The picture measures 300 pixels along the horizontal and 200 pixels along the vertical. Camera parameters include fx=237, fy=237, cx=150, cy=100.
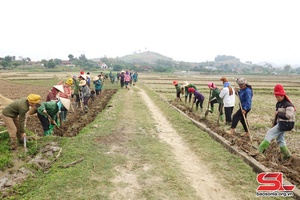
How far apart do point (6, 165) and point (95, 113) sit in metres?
5.96

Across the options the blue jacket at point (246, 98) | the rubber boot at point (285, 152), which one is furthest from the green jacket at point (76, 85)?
the rubber boot at point (285, 152)

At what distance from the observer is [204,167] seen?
18.1 feet

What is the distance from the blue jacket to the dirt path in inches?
94.9

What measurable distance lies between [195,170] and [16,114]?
16.9 feet

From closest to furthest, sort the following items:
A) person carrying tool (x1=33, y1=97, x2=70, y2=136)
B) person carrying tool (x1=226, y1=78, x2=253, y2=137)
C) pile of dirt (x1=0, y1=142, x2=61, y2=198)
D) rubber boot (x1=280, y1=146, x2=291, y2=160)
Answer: pile of dirt (x1=0, y1=142, x2=61, y2=198)
rubber boot (x1=280, y1=146, x2=291, y2=160)
person carrying tool (x1=33, y1=97, x2=70, y2=136)
person carrying tool (x1=226, y1=78, x2=253, y2=137)

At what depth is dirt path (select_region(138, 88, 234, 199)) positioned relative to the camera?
14.5 ft

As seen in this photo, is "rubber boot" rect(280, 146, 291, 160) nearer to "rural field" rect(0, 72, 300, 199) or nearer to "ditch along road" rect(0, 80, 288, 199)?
"rural field" rect(0, 72, 300, 199)

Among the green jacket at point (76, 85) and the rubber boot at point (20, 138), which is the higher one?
the green jacket at point (76, 85)

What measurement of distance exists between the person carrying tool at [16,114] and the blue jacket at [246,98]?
6.28 meters

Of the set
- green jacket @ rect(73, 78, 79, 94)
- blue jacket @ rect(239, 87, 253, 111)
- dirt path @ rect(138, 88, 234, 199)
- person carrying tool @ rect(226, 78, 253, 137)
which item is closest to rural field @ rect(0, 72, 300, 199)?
dirt path @ rect(138, 88, 234, 199)

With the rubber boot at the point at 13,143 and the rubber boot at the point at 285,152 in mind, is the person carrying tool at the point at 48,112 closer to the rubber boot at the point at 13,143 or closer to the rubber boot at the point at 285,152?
the rubber boot at the point at 13,143

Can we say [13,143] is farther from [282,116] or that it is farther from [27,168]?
[282,116]

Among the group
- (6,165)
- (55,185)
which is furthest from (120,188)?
(6,165)

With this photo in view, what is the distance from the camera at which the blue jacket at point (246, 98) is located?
7.77 meters
